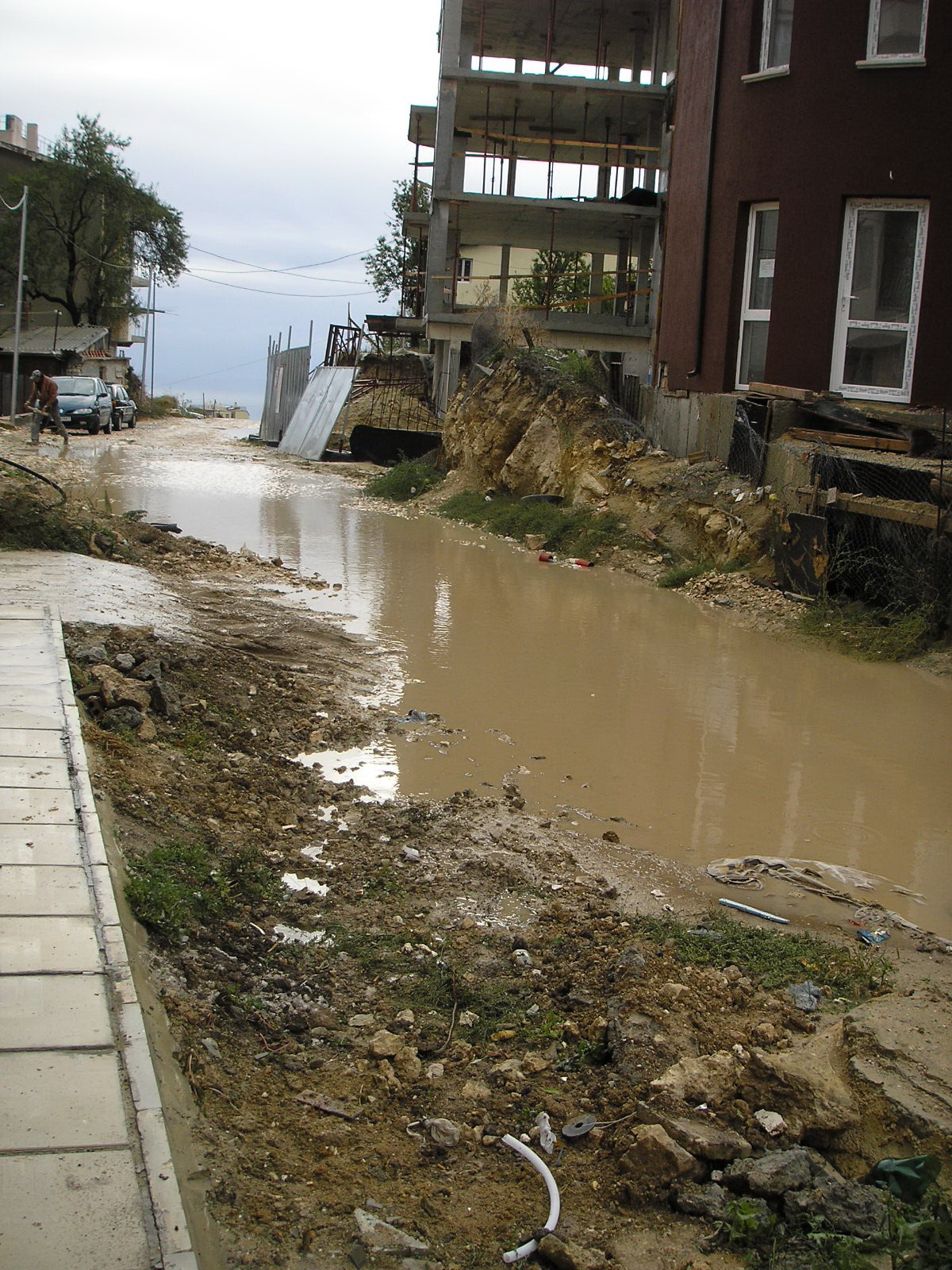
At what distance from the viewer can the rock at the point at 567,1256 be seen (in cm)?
302

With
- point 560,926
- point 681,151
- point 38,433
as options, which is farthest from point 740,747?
point 38,433

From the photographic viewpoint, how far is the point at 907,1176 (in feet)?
11.0

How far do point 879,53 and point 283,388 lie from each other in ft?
87.5

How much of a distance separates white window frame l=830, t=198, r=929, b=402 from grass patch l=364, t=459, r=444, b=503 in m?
9.97

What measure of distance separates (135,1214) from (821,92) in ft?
53.3

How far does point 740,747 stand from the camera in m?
8.55

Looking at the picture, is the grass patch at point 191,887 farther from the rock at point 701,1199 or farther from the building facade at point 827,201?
the building facade at point 827,201

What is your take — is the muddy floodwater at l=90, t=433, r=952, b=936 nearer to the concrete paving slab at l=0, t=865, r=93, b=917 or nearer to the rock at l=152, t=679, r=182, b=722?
the rock at l=152, t=679, r=182, b=722

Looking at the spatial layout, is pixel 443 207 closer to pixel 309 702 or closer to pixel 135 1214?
pixel 309 702

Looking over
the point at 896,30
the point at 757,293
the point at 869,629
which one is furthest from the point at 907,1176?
the point at 896,30

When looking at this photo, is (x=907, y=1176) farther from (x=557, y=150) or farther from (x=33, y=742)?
(x=557, y=150)

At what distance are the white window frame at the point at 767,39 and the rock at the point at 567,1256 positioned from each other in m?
16.3

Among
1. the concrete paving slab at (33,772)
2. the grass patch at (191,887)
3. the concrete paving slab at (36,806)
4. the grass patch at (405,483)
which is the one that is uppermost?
the grass patch at (405,483)

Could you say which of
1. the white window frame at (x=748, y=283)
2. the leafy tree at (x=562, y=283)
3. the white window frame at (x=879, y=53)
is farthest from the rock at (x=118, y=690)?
the leafy tree at (x=562, y=283)
